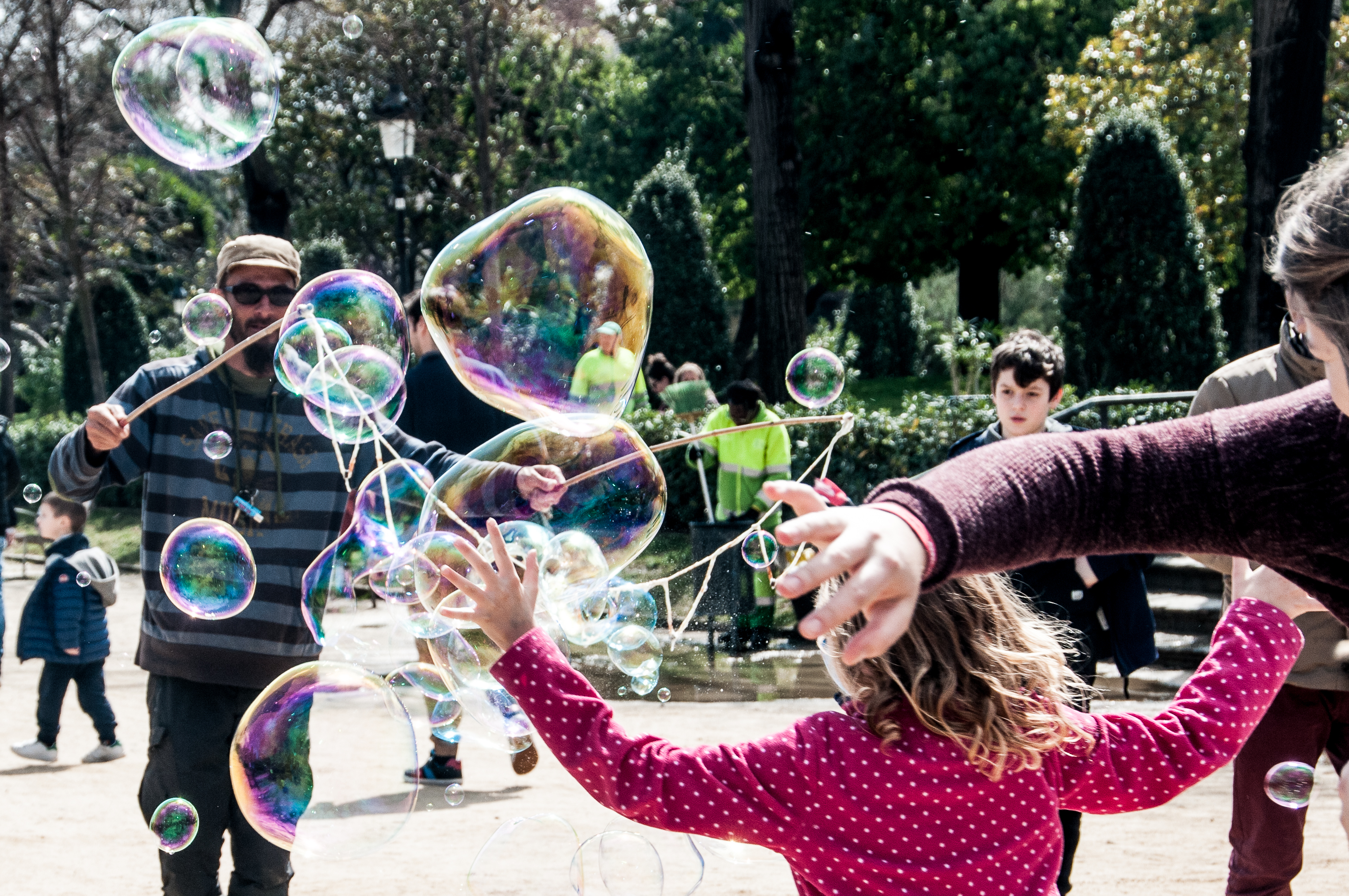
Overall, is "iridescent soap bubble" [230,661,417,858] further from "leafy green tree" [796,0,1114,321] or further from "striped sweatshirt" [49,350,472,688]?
"leafy green tree" [796,0,1114,321]

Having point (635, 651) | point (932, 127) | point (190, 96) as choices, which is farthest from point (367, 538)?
point (932, 127)

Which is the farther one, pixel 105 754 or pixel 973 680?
pixel 105 754

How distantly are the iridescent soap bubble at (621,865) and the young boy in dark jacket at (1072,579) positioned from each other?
1.37m

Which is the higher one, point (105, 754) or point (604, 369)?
point (604, 369)

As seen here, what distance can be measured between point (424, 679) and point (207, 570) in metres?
0.63

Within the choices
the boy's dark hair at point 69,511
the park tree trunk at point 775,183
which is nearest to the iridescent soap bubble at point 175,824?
the boy's dark hair at point 69,511

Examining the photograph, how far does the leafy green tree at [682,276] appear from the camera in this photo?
59.1 ft

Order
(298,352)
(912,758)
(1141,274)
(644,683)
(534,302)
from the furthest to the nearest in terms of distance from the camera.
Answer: (1141,274)
(644,683)
(298,352)
(534,302)
(912,758)

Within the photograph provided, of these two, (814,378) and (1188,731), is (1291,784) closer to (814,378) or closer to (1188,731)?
(1188,731)

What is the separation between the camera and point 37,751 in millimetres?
6777

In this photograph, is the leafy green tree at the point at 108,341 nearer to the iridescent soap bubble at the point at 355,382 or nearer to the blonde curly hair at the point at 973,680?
the iridescent soap bubble at the point at 355,382

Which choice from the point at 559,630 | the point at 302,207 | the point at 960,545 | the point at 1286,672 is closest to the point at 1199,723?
the point at 1286,672

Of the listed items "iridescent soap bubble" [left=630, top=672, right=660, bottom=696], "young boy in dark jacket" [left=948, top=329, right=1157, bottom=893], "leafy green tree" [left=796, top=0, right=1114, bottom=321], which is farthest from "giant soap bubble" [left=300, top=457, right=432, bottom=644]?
"leafy green tree" [left=796, top=0, right=1114, bottom=321]

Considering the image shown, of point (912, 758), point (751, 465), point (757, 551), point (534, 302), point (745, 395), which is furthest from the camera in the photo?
point (751, 465)
